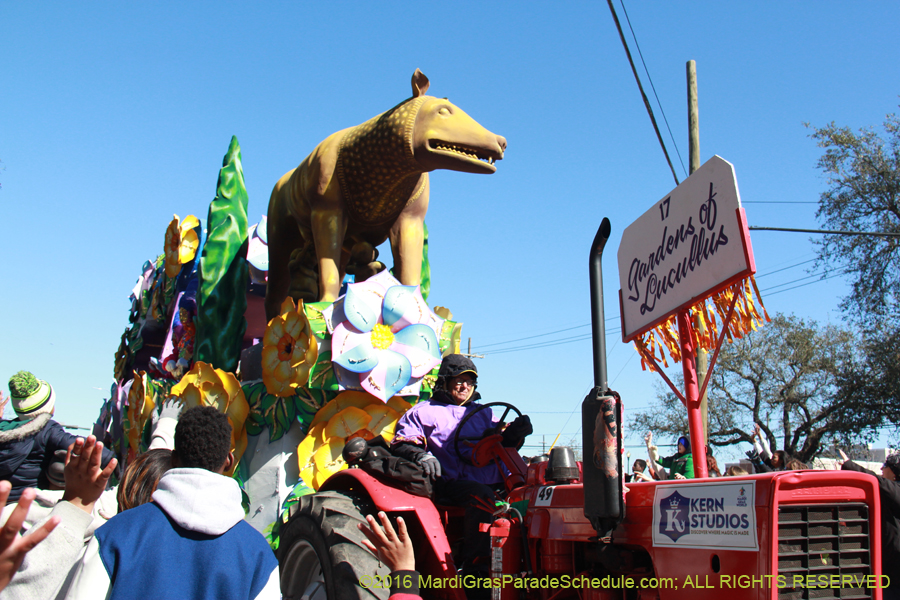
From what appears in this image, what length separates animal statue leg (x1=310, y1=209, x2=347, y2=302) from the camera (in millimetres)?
Answer: 6328

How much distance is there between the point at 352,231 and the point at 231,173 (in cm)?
256

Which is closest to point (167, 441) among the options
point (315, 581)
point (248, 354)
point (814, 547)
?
point (248, 354)

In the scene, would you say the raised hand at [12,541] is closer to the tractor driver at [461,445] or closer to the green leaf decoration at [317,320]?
the tractor driver at [461,445]

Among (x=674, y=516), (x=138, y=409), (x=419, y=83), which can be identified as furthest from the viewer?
(x=138, y=409)

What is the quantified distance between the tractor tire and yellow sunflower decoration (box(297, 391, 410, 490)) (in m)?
1.94

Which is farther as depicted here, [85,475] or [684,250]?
[684,250]

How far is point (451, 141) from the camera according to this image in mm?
5777

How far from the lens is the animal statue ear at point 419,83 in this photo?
Result: 19.7 feet

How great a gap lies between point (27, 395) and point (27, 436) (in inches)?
8.5

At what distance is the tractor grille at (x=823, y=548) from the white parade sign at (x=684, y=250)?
1567 mm

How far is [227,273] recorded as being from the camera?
8.09 m

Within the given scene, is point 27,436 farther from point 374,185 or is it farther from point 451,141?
point 451,141

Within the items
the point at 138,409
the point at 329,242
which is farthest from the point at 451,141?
the point at 138,409

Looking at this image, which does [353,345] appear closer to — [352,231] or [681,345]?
[352,231]
